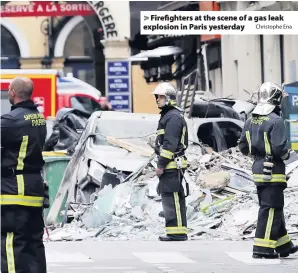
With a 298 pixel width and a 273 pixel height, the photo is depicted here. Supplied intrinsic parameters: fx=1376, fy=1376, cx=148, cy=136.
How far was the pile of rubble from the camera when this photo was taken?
54.6 feet

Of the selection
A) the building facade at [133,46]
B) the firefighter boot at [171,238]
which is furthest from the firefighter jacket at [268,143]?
the building facade at [133,46]

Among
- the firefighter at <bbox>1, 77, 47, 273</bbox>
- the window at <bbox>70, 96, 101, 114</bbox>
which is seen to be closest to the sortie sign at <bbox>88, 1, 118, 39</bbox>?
the window at <bbox>70, 96, 101, 114</bbox>

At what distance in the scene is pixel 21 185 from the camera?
10.9 metres

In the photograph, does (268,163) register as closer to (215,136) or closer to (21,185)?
(21,185)

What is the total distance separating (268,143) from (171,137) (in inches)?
102

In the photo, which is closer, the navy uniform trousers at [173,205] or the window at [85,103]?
the navy uniform trousers at [173,205]

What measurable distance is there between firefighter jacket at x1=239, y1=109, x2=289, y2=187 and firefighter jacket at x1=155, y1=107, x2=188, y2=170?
232 centimetres

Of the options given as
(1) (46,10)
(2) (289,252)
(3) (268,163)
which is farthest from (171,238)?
(1) (46,10)

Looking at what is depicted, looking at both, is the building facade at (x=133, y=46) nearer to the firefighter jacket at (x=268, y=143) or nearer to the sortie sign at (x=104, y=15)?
the sortie sign at (x=104, y=15)

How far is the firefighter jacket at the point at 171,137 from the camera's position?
15773mm

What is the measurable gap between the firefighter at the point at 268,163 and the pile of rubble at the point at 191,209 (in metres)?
2.67

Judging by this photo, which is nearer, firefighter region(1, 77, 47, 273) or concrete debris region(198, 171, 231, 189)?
firefighter region(1, 77, 47, 273)

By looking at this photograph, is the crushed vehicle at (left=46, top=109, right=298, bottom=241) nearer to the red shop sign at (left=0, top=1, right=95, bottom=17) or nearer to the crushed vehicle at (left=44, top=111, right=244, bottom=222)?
the crushed vehicle at (left=44, top=111, right=244, bottom=222)

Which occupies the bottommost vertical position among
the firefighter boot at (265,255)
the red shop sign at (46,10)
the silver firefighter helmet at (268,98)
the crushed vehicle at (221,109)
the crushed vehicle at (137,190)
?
the firefighter boot at (265,255)
